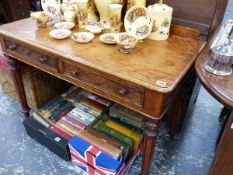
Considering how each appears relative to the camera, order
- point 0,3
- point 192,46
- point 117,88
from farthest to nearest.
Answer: point 0,3 < point 192,46 < point 117,88

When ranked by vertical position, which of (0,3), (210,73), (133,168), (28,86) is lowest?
(133,168)

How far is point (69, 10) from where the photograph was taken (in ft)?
4.25

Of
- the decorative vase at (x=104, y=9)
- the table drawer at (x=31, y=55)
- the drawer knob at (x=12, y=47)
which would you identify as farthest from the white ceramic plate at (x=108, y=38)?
the drawer knob at (x=12, y=47)

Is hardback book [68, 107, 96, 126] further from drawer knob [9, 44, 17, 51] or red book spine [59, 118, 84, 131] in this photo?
drawer knob [9, 44, 17, 51]

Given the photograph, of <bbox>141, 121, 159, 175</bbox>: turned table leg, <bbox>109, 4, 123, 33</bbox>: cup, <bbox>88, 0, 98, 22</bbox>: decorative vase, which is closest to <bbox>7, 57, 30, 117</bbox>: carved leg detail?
<bbox>88, 0, 98, 22</bbox>: decorative vase

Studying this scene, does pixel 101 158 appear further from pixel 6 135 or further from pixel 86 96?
pixel 6 135

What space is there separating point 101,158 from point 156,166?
0.40 m

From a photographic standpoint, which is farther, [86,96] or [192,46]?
[86,96]

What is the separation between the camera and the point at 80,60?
3.19ft

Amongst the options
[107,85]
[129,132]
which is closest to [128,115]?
[129,132]

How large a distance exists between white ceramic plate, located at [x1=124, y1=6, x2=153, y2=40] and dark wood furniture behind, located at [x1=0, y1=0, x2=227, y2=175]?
0.06 m

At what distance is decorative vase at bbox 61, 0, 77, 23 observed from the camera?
1290mm

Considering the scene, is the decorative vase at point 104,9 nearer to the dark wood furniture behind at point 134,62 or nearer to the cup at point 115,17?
the cup at point 115,17

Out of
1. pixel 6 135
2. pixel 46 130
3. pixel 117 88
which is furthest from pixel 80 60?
pixel 6 135
